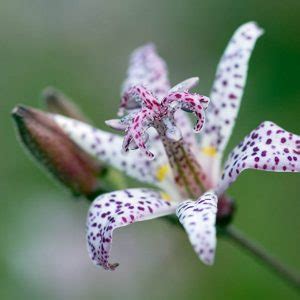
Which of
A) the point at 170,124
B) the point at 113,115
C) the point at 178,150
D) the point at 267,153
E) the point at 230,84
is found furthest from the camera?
the point at 113,115

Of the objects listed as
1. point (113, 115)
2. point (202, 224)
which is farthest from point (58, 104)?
point (113, 115)

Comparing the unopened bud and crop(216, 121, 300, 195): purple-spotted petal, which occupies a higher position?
crop(216, 121, 300, 195): purple-spotted petal

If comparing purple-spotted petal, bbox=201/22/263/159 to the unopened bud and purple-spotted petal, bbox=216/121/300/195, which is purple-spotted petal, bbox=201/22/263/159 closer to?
the unopened bud

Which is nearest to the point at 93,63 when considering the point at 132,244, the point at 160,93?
the point at 132,244

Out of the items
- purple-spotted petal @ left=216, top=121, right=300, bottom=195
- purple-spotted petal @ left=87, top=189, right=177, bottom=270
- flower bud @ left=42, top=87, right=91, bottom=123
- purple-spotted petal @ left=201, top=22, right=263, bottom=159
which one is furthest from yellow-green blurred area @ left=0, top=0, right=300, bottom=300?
purple-spotted petal @ left=216, top=121, right=300, bottom=195

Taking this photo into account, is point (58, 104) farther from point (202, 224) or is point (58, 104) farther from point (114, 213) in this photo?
point (202, 224)

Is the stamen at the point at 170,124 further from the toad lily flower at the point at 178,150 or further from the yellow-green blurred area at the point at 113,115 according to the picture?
the yellow-green blurred area at the point at 113,115
